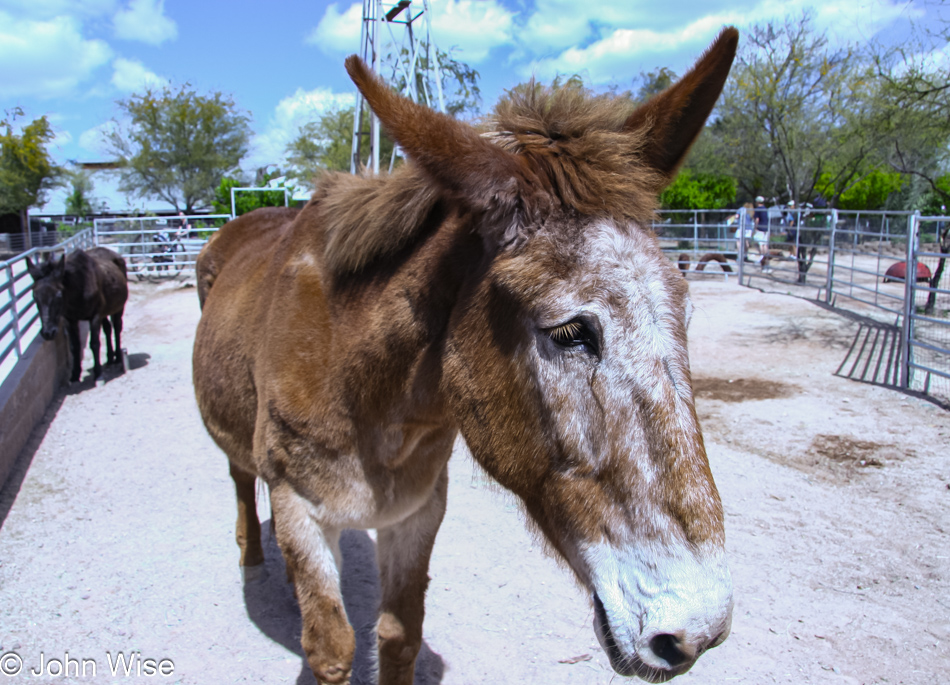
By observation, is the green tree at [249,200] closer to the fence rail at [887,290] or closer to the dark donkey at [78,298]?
the dark donkey at [78,298]

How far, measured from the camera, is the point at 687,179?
27.0 metres

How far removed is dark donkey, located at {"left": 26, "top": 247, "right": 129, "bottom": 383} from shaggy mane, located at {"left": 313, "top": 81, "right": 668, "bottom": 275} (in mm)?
7610

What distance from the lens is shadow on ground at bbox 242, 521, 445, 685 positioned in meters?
3.03

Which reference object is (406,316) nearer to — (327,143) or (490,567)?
(490,567)

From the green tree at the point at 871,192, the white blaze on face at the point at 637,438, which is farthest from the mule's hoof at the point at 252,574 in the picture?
the green tree at the point at 871,192

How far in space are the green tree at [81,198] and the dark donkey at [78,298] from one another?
43.1 metres

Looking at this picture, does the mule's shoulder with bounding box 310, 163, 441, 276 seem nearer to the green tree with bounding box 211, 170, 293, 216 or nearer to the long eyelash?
the long eyelash

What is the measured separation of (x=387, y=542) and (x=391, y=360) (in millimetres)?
1062

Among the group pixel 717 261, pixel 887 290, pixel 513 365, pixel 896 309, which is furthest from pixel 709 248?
pixel 513 365

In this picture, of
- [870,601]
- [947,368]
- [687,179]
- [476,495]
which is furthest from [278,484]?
[687,179]

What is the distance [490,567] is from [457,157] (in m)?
3.11

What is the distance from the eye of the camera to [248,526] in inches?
148

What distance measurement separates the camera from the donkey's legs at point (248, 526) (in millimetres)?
3746

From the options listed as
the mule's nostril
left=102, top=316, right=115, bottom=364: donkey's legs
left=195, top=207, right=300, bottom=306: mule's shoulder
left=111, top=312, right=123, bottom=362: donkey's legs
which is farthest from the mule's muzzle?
left=102, top=316, right=115, bottom=364: donkey's legs
